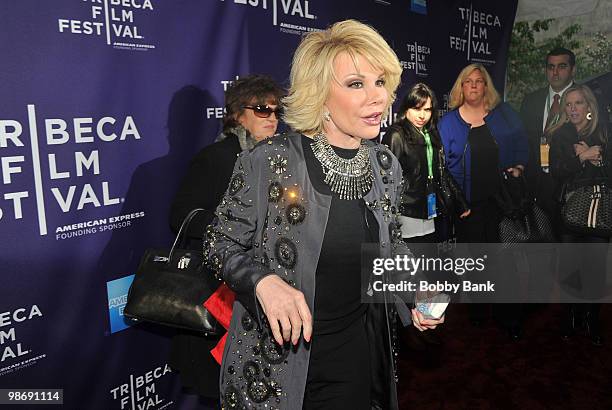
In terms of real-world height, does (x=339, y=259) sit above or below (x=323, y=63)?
below

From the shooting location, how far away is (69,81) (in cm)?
280

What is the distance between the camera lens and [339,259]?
192cm

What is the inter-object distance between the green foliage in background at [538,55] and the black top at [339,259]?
21.1 ft

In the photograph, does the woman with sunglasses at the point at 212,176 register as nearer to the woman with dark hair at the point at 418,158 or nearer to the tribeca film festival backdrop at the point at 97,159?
the tribeca film festival backdrop at the point at 97,159

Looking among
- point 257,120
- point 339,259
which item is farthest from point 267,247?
point 257,120

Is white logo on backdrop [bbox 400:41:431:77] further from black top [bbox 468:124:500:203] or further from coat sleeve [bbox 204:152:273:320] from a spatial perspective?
coat sleeve [bbox 204:152:273:320]

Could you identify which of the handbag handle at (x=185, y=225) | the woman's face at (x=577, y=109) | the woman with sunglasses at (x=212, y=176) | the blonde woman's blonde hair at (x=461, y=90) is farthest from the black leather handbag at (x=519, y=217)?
the handbag handle at (x=185, y=225)

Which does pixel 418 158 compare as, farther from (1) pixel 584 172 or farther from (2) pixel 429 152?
(1) pixel 584 172

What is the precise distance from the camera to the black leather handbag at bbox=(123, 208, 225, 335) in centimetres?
256

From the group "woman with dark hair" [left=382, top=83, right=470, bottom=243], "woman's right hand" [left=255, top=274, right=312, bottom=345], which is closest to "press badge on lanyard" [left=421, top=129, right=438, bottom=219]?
"woman with dark hair" [left=382, top=83, right=470, bottom=243]

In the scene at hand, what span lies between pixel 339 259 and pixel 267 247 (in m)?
0.26

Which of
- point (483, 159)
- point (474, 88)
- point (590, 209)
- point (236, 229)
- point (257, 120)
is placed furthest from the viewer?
point (474, 88)

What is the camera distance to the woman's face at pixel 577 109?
4.87 m

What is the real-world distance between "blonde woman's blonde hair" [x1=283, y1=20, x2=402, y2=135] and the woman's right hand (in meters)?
0.67
